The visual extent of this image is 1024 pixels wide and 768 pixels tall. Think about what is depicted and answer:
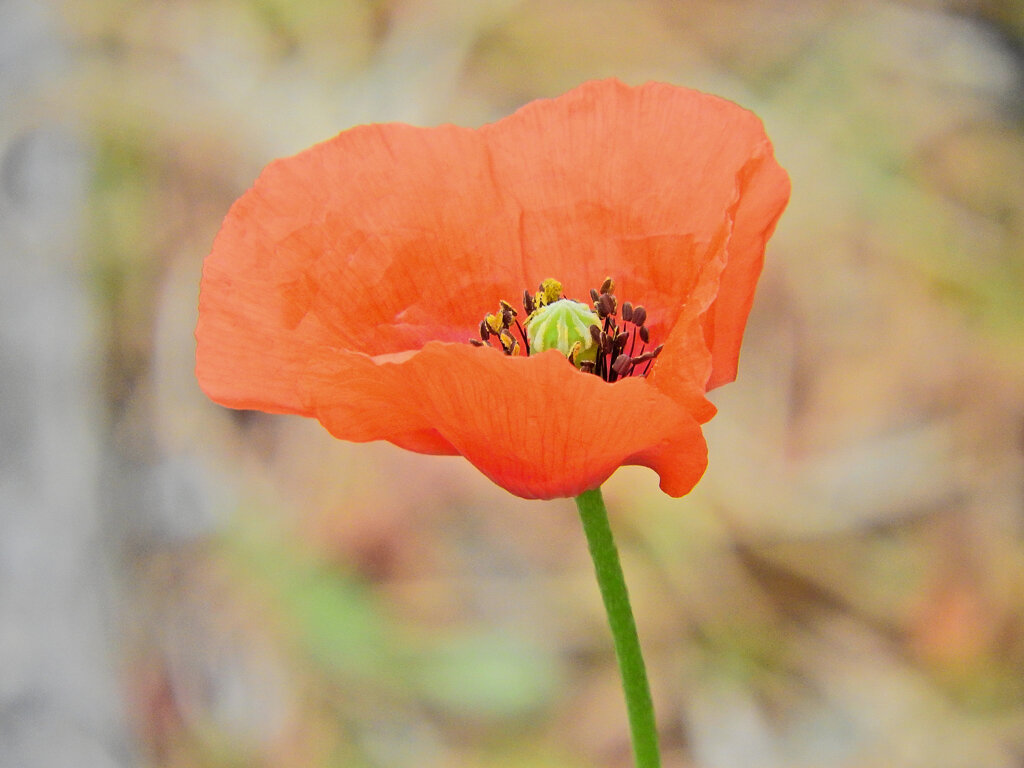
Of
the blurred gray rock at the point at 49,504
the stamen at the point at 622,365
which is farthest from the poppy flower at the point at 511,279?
the blurred gray rock at the point at 49,504

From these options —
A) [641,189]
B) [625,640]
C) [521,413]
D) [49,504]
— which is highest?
[641,189]

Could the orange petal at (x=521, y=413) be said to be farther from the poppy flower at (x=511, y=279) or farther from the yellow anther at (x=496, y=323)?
the yellow anther at (x=496, y=323)

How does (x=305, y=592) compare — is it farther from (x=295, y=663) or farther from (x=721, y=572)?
(x=721, y=572)

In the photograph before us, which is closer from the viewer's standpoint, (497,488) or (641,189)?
(641,189)

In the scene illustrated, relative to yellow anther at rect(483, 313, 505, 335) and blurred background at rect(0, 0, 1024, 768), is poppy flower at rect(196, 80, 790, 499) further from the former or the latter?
blurred background at rect(0, 0, 1024, 768)

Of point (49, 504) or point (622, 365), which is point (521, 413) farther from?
point (49, 504)

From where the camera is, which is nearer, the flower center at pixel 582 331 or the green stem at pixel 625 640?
the green stem at pixel 625 640

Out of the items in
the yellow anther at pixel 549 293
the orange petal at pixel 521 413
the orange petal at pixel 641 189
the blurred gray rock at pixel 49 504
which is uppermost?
the orange petal at pixel 641 189

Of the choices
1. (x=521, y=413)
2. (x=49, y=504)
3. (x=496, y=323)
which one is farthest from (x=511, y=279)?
(x=49, y=504)
